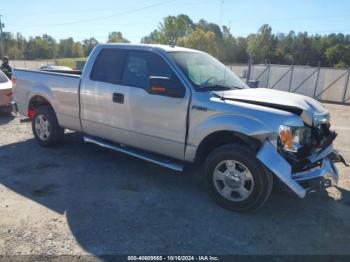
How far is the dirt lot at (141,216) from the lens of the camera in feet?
10.6

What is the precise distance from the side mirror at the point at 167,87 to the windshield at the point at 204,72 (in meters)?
0.21

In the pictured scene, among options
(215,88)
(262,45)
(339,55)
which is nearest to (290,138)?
(215,88)

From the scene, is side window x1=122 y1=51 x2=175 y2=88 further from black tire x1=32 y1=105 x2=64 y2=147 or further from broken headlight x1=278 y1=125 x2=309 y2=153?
black tire x1=32 y1=105 x2=64 y2=147

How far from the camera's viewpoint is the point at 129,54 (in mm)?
4855

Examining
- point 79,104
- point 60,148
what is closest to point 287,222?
point 79,104

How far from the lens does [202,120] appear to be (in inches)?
158

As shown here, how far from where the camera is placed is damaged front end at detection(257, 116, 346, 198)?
3.50 meters

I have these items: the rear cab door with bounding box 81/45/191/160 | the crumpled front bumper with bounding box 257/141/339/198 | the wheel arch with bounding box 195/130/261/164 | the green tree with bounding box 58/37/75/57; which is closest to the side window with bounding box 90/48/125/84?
the rear cab door with bounding box 81/45/191/160

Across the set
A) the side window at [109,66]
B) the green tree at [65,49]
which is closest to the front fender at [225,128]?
the side window at [109,66]

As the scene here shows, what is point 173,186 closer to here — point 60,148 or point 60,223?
point 60,223

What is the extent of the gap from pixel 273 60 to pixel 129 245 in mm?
81077

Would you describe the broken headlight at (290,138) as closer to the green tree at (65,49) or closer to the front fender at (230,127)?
the front fender at (230,127)

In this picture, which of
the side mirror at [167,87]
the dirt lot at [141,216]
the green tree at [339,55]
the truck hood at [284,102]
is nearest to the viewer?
the dirt lot at [141,216]

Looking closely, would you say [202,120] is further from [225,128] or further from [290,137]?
[290,137]
